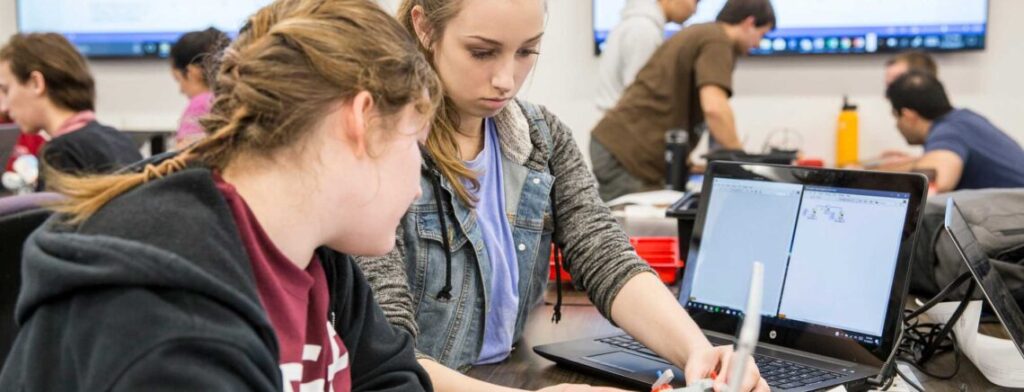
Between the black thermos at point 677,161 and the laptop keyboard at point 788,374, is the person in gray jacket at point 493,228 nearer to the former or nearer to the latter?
the laptop keyboard at point 788,374

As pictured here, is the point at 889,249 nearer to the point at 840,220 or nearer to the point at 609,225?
the point at 840,220

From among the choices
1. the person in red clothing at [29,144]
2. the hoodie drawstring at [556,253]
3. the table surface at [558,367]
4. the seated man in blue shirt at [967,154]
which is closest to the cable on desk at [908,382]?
the table surface at [558,367]

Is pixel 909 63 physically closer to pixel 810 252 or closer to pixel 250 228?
pixel 810 252

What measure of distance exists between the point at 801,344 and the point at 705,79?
221 centimetres

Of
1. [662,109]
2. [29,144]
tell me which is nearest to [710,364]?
[662,109]

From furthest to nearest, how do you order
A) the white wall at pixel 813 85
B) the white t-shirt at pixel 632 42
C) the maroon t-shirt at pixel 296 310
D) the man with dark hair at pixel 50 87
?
the white wall at pixel 813 85 → the white t-shirt at pixel 632 42 → the man with dark hair at pixel 50 87 → the maroon t-shirt at pixel 296 310

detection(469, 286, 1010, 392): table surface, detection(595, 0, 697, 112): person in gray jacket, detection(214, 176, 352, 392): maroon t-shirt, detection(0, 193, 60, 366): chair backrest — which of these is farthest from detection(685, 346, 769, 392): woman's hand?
detection(595, 0, 697, 112): person in gray jacket

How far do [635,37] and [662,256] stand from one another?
2025 mm

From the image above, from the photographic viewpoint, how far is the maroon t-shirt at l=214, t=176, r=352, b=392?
732mm

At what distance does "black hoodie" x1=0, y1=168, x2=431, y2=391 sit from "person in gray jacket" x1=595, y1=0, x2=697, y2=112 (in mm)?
3045

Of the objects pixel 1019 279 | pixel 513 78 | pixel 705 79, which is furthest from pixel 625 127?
pixel 513 78

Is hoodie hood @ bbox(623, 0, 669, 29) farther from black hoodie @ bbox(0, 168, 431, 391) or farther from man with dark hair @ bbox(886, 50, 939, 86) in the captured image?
black hoodie @ bbox(0, 168, 431, 391)

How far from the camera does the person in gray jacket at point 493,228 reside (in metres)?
1.16

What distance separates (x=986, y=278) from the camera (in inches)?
47.8
